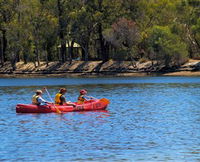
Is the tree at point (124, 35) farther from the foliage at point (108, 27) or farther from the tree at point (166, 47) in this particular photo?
the tree at point (166, 47)

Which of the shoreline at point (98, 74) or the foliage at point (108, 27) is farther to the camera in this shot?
the foliage at point (108, 27)

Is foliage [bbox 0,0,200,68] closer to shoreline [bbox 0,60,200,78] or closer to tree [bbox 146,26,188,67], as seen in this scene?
tree [bbox 146,26,188,67]

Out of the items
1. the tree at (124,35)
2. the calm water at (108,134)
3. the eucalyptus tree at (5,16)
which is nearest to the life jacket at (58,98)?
the calm water at (108,134)

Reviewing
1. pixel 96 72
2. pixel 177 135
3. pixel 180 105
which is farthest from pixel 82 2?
pixel 177 135

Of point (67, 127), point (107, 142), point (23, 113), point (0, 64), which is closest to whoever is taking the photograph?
point (107, 142)

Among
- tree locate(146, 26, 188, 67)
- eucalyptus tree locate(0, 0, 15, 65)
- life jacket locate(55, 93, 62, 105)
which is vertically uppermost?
eucalyptus tree locate(0, 0, 15, 65)

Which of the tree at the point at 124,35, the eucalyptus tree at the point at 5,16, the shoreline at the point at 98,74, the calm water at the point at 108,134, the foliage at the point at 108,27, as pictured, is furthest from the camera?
the eucalyptus tree at the point at 5,16

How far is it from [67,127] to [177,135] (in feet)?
25.2

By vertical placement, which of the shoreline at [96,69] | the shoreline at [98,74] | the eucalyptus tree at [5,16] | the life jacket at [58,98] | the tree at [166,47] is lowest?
the shoreline at [98,74]

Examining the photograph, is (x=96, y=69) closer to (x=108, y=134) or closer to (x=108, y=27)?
(x=108, y=27)

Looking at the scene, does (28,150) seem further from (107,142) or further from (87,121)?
(87,121)

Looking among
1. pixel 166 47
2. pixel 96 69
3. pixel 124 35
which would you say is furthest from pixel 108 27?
pixel 166 47

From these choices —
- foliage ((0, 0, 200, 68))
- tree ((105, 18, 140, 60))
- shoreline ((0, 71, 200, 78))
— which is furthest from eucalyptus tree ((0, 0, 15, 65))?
tree ((105, 18, 140, 60))

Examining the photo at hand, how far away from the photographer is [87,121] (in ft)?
133
